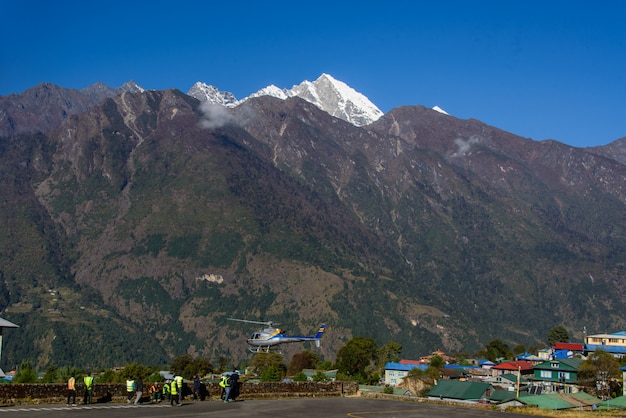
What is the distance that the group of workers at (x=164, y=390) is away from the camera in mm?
43219

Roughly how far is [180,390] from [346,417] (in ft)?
34.3

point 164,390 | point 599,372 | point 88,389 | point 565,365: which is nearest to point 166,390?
point 164,390

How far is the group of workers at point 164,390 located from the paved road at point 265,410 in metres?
0.76

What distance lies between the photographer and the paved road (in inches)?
1534

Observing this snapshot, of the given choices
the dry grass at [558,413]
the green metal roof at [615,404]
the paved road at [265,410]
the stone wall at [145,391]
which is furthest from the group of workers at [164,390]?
the green metal roof at [615,404]

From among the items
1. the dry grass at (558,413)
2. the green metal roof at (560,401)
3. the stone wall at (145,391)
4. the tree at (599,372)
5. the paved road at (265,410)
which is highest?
the stone wall at (145,391)

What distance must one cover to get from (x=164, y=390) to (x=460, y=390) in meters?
30.1

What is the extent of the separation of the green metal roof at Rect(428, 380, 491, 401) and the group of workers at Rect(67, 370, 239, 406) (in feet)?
80.5

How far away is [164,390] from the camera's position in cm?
4638

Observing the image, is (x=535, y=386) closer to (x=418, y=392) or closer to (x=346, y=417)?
(x=418, y=392)

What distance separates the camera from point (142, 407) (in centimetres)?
4259

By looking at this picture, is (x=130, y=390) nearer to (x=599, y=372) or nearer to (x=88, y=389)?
(x=88, y=389)

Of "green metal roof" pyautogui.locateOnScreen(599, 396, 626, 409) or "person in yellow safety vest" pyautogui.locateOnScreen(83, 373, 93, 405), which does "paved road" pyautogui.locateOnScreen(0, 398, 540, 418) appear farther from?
"green metal roof" pyautogui.locateOnScreen(599, 396, 626, 409)

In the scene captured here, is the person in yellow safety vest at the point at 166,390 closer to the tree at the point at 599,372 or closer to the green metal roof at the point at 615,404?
the green metal roof at the point at 615,404
